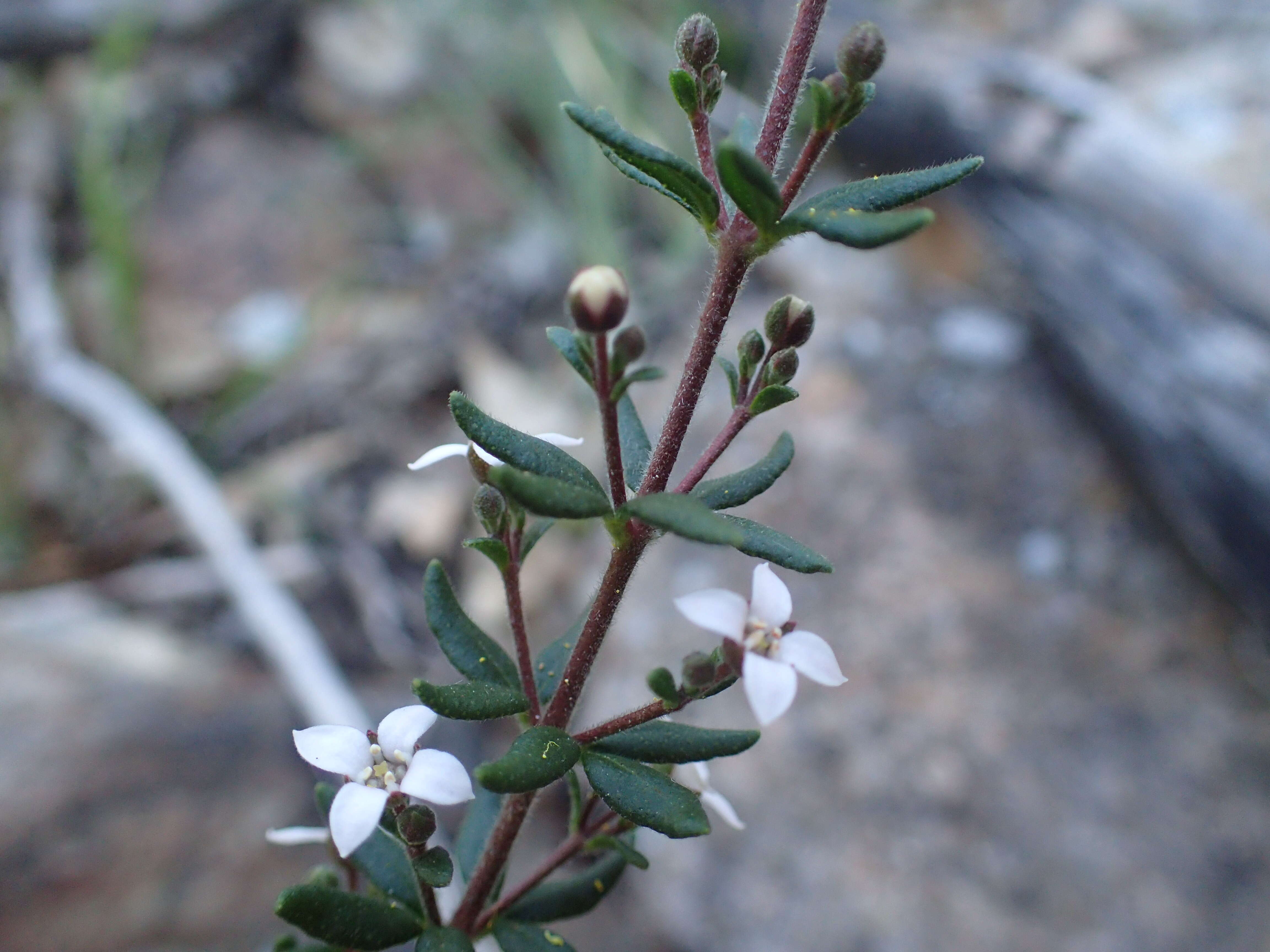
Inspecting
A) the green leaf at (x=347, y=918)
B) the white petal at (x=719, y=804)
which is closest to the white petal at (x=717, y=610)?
the white petal at (x=719, y=804)

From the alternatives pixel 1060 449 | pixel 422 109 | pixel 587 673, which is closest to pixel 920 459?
pixel 1060 449

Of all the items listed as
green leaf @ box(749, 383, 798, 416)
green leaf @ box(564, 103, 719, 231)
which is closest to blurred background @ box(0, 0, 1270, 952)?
green leaf @ box(749, 383, 798, 416)

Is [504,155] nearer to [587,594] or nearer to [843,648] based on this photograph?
[587,594]

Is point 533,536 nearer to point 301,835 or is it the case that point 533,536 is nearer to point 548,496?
point 548,496

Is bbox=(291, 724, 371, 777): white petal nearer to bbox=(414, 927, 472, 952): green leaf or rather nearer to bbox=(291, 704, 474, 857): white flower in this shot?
bbox=(291, 704, 474, 857): white flower

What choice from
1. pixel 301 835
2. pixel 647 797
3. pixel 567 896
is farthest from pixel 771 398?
pixel 301 835

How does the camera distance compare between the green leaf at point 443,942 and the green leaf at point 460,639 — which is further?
the green leaf at point 460,639

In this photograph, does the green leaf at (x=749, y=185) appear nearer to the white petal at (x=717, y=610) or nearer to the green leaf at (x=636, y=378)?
the green leaf at (x=636, y=378)
